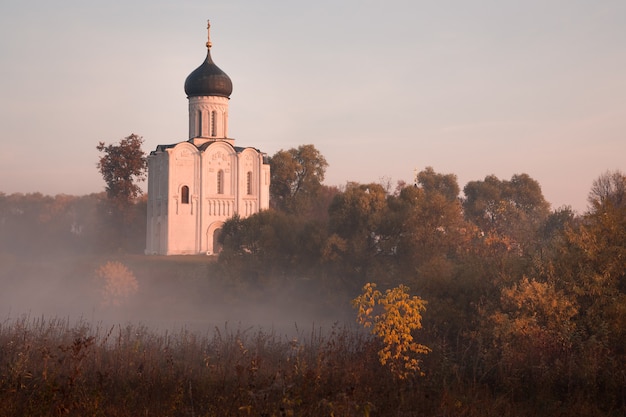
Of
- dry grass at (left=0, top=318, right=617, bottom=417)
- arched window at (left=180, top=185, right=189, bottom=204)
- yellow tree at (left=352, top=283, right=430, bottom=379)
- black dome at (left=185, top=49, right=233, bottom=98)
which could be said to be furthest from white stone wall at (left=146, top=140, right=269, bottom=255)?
yellow tree at (left=352, top=283, right=430, bottom=379)

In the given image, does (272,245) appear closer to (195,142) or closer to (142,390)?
(195,142)

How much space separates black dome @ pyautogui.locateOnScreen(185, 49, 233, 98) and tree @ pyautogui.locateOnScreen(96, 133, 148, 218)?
6330 millimetres

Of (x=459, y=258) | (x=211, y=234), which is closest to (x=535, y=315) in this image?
(x=459, y=258)

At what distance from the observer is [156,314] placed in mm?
39156

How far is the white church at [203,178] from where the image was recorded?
49.5 meters

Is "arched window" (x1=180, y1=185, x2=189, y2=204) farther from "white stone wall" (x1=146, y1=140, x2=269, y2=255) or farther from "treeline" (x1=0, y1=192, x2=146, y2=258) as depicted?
"treeline" (x1=0, y1=192, x2=146, y2=258)

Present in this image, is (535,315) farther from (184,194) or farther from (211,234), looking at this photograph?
(184,194)

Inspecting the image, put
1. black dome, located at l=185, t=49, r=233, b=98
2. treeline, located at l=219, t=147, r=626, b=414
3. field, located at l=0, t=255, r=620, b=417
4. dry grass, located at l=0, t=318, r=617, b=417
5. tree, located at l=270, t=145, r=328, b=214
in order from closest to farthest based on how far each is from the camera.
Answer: dry grass, located at l=0, t=318, r=617, b=417
field, located at l=0, t=255, r=620, b=417
treeline, located at l=219, t=147, r=626, b=414
black dome, located at l=185, t=49, r=233, b=98
tree, located at l=270, t=145, r=328, b=214

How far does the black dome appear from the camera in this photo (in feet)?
163

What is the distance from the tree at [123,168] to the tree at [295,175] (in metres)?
9.25

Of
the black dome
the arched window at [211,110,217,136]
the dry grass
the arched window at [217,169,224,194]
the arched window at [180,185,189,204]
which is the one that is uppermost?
the black dome

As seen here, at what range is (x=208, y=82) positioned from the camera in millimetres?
49625

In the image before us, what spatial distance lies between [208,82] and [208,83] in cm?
6

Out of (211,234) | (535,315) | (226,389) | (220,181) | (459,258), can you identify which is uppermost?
(220,181)
